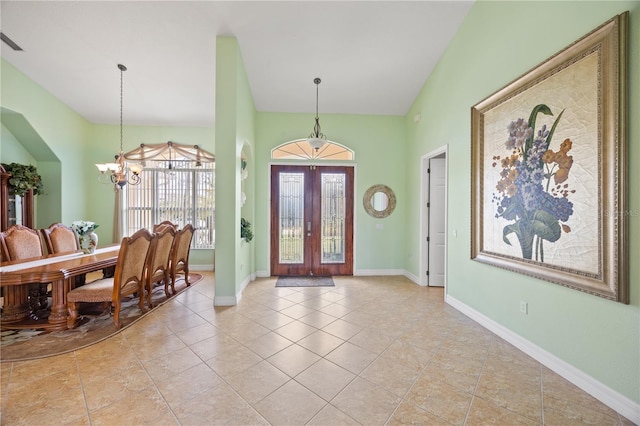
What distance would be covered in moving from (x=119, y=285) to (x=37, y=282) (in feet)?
2.50

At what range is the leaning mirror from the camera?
5285 mm

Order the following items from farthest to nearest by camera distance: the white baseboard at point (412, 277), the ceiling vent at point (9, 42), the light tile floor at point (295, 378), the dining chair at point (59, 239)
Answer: the white baseboard at point (412, 277) → the dining chair at point (59, 239) → the ceiling vent at point (9, 42) → the light tile floor at point (295, 378)

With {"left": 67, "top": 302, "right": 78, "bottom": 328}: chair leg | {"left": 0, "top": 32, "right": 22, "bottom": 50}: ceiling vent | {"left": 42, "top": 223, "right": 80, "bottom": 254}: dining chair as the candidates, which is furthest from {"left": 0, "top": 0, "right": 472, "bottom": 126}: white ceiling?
{"left": 67, "top": 302, "right": 78, "bottom": 328}: chair leg

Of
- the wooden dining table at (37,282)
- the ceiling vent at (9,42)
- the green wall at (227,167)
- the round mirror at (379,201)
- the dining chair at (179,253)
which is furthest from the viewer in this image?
the round mirror at (379,201)

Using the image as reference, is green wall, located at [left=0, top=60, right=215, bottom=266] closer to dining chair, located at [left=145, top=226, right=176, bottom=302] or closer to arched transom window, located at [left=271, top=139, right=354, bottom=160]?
arched transom window, located at [left=271, top=139, right=354, bottom=160]

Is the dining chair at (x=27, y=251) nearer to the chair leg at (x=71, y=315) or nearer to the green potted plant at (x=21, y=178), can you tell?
the chair leg at (x=71, y=315)

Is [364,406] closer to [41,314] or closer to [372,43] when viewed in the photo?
[41,314]

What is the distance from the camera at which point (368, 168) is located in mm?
5305

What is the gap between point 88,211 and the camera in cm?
563

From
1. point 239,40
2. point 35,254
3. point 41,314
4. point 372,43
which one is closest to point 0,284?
point 41,314

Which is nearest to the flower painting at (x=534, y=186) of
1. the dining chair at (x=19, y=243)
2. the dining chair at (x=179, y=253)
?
the dining chair at (x=179, y=253)

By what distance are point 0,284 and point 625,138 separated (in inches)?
214

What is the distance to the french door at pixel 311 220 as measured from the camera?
5277 mm

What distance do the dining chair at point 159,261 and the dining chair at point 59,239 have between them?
5.30ft
